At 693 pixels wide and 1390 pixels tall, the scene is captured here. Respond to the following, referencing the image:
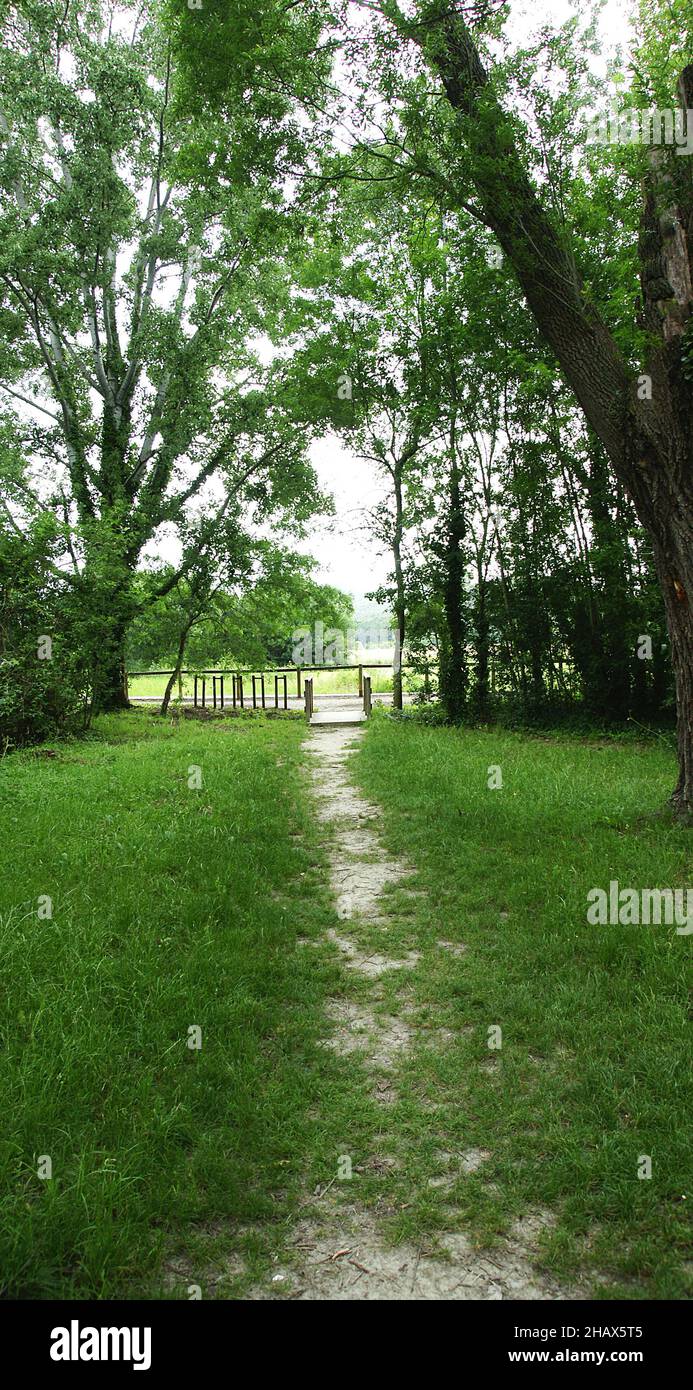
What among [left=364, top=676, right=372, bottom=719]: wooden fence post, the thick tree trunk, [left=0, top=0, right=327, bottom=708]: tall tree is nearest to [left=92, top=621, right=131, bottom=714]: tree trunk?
[left=0, top=0, right=327, bottom=708]: tall tree

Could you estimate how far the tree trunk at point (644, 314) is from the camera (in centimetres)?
591

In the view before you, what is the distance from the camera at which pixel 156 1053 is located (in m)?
3.23

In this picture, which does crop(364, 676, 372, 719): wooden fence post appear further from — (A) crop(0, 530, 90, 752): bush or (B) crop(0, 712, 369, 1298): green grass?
(B) crop(0, 712, 369, 1298): green grass

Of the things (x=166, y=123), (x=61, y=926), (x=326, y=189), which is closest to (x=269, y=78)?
(x=326, y=189)

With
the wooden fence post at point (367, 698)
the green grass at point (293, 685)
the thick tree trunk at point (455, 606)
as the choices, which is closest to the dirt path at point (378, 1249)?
the thick tree trunk at point (455, 606)

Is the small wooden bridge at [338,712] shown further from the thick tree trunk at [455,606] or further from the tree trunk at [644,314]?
the tree trunk at [644,314]

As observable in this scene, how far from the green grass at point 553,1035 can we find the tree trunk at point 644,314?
1.47 metres

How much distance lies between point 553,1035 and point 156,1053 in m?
1.93

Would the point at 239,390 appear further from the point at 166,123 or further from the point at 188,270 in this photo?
the point at 166,123

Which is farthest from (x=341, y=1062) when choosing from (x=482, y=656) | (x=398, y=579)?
(x=398, y=579)

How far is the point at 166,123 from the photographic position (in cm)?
1528

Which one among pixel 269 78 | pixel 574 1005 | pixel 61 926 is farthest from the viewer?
pixel 269 78

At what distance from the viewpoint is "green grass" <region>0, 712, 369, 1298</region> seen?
7.63 feet

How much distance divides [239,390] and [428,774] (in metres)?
13.4
